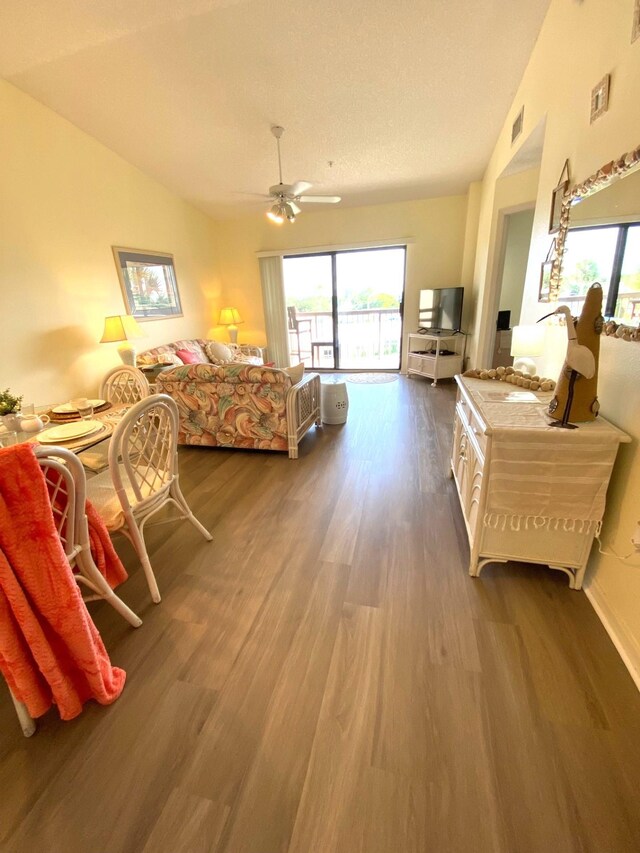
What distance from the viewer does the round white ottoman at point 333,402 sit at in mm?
3568

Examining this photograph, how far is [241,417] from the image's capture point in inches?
116

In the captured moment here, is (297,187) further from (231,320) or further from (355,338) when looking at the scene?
(355,338)

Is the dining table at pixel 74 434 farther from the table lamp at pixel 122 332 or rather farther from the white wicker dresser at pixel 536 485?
the table lamp at pixel 122 332

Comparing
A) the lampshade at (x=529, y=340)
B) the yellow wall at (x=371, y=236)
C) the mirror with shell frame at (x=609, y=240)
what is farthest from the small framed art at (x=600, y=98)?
the yellow wall at (x=371, y=236)

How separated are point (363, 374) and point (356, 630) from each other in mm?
4804

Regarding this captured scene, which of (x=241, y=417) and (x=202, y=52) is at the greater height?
(x=202, y=52)

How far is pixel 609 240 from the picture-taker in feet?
4.78

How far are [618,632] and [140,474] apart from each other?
2.04 m

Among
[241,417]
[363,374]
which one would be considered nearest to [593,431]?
[241,417]

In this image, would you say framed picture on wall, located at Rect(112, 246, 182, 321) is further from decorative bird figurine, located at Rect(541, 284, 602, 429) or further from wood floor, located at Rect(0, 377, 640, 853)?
decorative bird figurine, located at Rect(541, 284, 602, 429)

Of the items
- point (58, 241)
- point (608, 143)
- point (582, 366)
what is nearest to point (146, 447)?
point (582, 366)

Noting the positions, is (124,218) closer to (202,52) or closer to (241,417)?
(202,52)

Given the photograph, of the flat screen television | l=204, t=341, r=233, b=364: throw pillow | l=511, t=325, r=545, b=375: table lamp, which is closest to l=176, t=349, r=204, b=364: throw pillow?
l=204, t=341, r=233, b=364: throw pillow

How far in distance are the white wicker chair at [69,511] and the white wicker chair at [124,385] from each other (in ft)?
4.41
